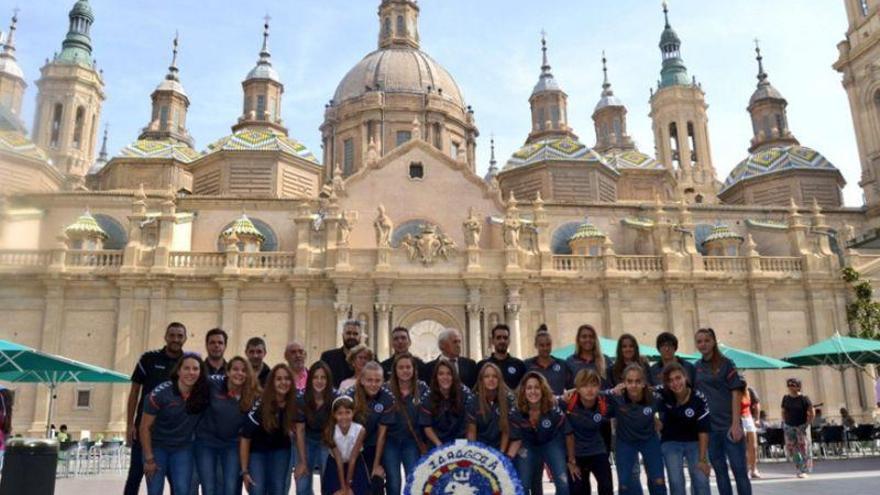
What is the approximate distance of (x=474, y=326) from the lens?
101 ft

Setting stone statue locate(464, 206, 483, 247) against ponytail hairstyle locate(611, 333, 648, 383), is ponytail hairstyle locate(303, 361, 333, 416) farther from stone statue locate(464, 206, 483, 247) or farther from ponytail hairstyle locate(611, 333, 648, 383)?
stone statue locate(464, 206, 483, 247)

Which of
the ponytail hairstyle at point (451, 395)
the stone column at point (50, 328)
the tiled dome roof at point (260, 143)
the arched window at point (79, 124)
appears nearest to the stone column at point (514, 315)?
the tiled dome roof at point (260, 143)

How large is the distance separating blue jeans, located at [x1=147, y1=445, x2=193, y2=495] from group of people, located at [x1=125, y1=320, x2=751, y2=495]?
16 mm

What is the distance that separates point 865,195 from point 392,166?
30.6 m

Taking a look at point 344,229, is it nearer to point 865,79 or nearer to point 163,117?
point 163,117

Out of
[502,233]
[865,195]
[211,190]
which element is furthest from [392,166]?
[865,195]

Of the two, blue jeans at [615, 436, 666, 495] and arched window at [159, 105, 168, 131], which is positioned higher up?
arched window at [159, 105, 168, 131]

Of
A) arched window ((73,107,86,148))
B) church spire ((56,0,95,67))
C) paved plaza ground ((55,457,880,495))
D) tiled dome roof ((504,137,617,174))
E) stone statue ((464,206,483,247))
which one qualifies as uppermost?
church spire ((56,0,95,67))

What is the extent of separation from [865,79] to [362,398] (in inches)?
1879

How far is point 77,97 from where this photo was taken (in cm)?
5253

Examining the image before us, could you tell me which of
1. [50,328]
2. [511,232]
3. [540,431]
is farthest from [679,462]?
[50,328]

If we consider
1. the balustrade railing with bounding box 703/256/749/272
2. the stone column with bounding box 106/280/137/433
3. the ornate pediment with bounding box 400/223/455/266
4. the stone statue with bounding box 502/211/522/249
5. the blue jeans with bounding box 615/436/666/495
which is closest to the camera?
the blue jeans with bounding box 615/436/666/495

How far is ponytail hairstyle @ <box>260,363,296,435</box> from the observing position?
8062 millimetres

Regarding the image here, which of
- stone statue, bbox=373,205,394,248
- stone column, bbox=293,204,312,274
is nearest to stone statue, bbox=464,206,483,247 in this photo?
stone statue, bbox=373,205,394,248
